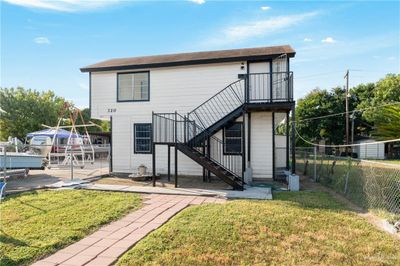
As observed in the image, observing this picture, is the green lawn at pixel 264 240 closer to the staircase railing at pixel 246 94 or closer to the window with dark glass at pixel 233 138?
the window with dark glass at pixel 233 138

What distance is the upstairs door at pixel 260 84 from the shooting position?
37.4 feet

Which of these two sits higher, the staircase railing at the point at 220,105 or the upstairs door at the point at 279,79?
the upstairs door at the point at 279,79

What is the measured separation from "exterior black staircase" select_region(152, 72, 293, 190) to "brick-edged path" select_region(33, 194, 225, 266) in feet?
12.0

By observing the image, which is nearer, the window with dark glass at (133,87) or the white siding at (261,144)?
the white siding at (261,144)

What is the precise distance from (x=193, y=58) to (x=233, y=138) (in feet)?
12.8

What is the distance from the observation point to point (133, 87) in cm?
1328

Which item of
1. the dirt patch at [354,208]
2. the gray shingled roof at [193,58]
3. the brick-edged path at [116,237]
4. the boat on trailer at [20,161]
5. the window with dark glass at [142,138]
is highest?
the gray shingled roof at [193,58]

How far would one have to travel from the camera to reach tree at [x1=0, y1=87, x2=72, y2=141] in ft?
98.9

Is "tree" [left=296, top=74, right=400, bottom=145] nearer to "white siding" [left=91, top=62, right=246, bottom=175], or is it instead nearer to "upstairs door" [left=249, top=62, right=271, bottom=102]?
"upstairs door" [left=249, top=62, right=271, bottom=102]

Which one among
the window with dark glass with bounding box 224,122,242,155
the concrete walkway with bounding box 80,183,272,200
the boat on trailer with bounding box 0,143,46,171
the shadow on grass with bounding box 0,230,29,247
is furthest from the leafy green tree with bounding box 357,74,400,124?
the shadow on grass with bounding box 0,230,29,247

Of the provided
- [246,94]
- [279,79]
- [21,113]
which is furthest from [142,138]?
[21,113]

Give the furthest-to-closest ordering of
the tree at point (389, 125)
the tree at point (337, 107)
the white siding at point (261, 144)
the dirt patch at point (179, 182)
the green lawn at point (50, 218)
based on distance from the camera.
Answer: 1. the tree at point (337, 107)
2. the white siding at point (261, 144)
3. the dirt patch at point (179, 182)
4. the green lawn at point (50, 218)
5. the tree at point (389, 125)

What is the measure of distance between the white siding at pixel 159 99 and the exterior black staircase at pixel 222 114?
1.63 ft

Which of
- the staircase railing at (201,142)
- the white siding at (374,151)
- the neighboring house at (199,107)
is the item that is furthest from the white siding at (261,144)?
the white siding at (374,151)
